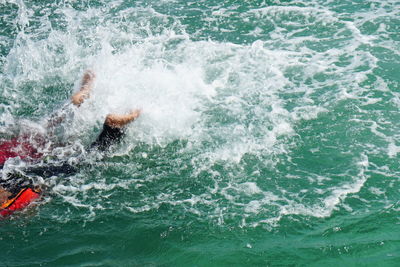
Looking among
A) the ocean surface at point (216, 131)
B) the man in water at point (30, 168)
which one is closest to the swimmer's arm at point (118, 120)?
the man in water at point (30, 168)

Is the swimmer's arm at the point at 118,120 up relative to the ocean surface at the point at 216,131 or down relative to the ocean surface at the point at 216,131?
up

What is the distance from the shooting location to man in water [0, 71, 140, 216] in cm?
609

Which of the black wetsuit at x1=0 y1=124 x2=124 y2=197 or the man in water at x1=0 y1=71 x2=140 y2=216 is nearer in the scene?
the man in water at x1=0 y1=71 x2=140 y2=216

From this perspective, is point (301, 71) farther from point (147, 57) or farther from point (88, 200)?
point (88, 200)

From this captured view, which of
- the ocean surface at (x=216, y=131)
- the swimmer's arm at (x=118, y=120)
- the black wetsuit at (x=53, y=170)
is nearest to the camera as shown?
the ocean surface at (x=216, y=131)

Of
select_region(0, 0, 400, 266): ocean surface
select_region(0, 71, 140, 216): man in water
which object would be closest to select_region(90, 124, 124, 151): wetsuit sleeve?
select_region(0, 71, 140, 216): man in water

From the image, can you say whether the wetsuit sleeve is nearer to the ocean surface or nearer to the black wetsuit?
the black wetsuit

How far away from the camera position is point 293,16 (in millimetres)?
10758

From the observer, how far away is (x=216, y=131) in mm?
7363

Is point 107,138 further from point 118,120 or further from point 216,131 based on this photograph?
point 216,131

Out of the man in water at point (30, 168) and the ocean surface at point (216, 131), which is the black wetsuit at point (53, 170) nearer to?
the man in water at point (30, 168)

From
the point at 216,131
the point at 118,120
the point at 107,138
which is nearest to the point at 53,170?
the point at 107,138

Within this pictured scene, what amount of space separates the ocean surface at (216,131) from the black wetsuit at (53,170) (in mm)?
154

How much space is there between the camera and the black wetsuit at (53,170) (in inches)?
253
